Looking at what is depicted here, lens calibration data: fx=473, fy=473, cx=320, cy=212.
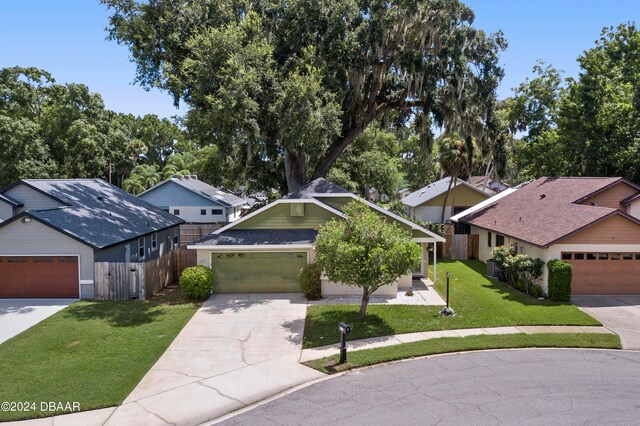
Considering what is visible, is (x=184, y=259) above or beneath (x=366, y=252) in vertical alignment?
beneath

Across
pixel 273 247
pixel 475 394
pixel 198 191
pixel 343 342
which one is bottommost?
pixel 475 394

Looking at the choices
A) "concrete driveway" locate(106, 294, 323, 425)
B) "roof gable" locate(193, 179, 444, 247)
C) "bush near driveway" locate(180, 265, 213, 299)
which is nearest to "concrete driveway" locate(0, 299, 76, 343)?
"bush near driveway" locate(180, 265, 213, 299)

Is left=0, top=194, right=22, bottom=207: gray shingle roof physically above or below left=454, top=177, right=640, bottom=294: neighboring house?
above

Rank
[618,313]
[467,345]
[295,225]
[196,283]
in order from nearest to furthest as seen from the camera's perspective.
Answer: [467,345] → [618,313] → [196,283] → [295,225]

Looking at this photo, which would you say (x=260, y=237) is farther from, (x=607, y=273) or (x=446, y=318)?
(x=607, y=273)

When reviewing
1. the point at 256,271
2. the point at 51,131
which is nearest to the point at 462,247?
the point at 256,271

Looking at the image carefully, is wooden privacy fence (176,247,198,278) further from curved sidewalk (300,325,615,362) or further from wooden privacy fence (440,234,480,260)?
wooden privacy fence (440,234,480,260)

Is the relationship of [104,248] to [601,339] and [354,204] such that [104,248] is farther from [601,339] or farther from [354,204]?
[601,339]

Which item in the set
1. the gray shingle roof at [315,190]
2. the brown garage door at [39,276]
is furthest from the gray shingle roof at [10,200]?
the gray shingle roof at [315,190]
